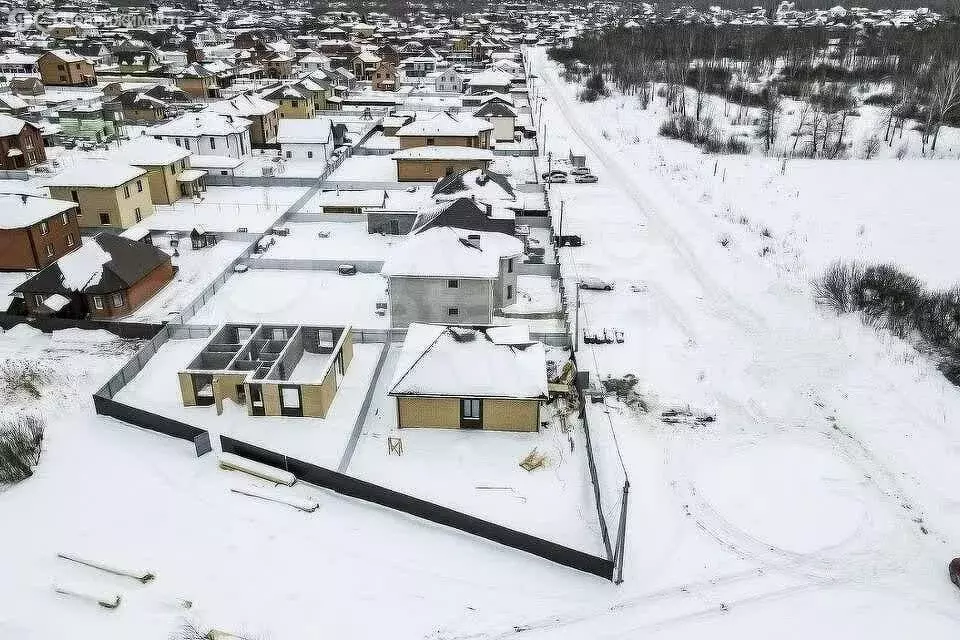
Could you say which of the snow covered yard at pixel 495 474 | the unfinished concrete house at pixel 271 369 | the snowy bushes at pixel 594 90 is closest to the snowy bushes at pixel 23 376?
the unfinished concrete house at pixel 271 369

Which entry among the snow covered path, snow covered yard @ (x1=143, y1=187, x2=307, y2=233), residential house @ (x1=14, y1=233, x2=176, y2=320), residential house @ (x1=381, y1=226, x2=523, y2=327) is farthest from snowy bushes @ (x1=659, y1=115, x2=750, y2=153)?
residential house @ (x1=14, y1=233, x2=176, y2=320)

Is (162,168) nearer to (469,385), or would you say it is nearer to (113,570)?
(469,385)

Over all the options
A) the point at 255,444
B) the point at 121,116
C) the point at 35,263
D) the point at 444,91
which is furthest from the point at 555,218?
the point at 444,91

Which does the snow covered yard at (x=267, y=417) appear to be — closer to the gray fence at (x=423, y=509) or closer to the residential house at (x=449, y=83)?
the gray fence at (x=423, y=509)

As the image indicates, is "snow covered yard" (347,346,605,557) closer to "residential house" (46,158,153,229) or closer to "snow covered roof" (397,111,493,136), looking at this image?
"residential house" (46,158,153,229)

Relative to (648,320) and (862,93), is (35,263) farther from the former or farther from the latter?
(862,93)

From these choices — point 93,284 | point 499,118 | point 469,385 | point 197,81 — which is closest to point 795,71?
point 499,118
